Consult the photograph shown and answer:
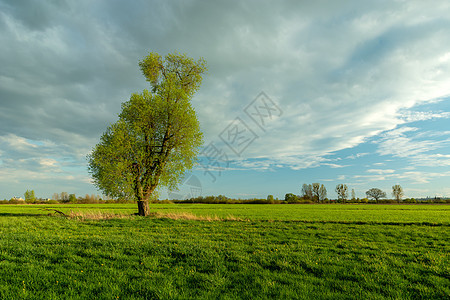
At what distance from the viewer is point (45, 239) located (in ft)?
40.6

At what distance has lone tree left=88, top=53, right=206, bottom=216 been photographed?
26.2 m

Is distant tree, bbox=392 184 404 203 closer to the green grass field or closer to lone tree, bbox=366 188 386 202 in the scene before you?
lone tree, bbox=366 188 386 202

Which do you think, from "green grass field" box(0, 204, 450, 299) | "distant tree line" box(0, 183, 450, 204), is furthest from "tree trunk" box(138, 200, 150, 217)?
"distant tree line" box(0, 183, 450, 204)

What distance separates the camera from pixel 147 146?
28359 millimetres

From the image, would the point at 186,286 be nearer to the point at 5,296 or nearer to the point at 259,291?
the point at 259,291

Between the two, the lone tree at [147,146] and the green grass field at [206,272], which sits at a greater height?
the lone tree at [147,146]

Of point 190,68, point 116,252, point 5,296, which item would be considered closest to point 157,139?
point 190,68

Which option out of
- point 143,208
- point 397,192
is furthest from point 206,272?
point 397,192

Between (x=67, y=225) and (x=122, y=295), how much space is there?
55.0 ft

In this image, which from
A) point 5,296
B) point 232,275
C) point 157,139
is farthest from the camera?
point 157,139

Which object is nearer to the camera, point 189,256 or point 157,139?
point 189,256

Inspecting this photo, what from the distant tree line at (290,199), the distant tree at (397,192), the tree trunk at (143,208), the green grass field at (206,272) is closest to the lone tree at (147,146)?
the tree trunk at (143,208)

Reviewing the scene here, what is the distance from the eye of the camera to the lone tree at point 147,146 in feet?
→ 86.1

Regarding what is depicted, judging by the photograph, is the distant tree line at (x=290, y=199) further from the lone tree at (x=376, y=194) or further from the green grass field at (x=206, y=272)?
the green grass field at (x=206, y=272)
